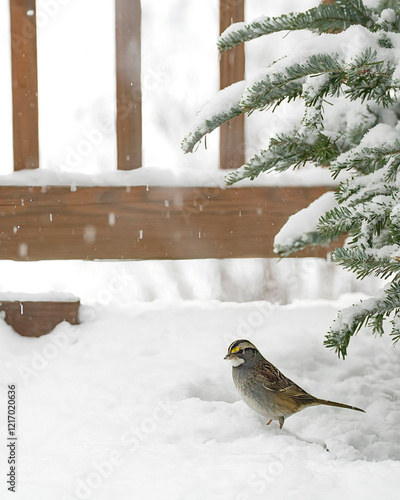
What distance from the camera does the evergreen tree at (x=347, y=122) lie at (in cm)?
181

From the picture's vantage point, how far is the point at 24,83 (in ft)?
11.2

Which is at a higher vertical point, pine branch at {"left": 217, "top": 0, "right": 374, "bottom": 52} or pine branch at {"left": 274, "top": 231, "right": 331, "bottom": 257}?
pine branch at {"left": 217, "top": 0, "right": 374, "bottom": 52}

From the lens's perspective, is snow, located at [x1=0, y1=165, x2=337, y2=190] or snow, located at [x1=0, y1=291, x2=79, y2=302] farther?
snow, located at [x1=0, y1=165, x2=337, y2=190]

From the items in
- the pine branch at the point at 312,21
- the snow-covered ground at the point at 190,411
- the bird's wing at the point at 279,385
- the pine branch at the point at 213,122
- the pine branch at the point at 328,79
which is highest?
the pine branch at the point at 312,21

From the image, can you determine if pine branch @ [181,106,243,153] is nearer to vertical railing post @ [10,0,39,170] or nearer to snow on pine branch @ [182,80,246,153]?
snow on pine branch @ [182,80,246,153]

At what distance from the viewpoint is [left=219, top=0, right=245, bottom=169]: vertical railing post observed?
11.1 feet

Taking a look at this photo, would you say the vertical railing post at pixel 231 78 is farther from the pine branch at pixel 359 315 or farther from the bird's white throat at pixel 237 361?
the pine branch at pixel 359 315

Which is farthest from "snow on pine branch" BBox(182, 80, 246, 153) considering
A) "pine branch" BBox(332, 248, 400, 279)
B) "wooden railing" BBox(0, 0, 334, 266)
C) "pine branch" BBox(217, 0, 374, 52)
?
"wooden railing" BBox(0, 0, 334, 266)

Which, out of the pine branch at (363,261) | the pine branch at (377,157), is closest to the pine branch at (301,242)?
the pine branch at (363,261)

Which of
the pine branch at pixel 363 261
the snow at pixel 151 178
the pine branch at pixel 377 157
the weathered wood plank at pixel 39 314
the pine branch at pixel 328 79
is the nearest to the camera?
the pine branch at pixel 328 79

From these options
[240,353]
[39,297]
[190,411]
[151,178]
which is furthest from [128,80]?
[190,411]

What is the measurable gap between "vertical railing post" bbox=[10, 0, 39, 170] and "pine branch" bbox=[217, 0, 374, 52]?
1.62 metres

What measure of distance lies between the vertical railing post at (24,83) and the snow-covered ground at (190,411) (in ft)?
3.31

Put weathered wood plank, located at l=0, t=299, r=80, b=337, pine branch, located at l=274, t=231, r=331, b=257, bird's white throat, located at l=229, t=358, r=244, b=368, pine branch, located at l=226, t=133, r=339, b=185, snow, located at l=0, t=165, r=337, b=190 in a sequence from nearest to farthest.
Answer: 1. pine branch, located at l=226, t=133, r=339, b=185
2. pine branch, located at l=274, t=231, r=331, b=257
3. bird's white throat, located at l=229, t=358, r=244, b=368
4. weathered wood plank, located at l=0, t=299, r=80, b=337
5. snow, located at l=0, t=165, r=337, b=190
